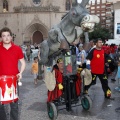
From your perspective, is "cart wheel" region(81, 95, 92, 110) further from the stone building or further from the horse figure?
the stone building

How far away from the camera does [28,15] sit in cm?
4075

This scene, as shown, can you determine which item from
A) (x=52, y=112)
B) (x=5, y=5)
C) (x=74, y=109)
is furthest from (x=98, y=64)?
(x=5, y=5)

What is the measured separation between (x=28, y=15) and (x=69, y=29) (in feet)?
118

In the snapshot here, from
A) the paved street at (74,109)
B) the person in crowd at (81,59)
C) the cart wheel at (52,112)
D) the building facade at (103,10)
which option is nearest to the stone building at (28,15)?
the person in crowd at (81,59)

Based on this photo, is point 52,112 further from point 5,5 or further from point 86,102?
point 5,5

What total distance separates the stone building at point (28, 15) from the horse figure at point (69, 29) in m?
34.5

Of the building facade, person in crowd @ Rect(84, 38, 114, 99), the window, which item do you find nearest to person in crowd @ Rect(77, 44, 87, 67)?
person in crowd @ Rect(84, 38, 114, 99)

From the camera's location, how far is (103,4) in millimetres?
87312

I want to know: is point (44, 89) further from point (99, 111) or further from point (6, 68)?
point (6, 68)

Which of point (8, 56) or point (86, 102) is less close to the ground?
point (8, 56)

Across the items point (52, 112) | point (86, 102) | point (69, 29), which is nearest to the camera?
point (52, 112)

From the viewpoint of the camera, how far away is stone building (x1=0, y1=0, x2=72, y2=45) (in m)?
40.8

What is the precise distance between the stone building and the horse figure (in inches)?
1358

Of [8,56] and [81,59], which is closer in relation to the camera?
[8,56]
